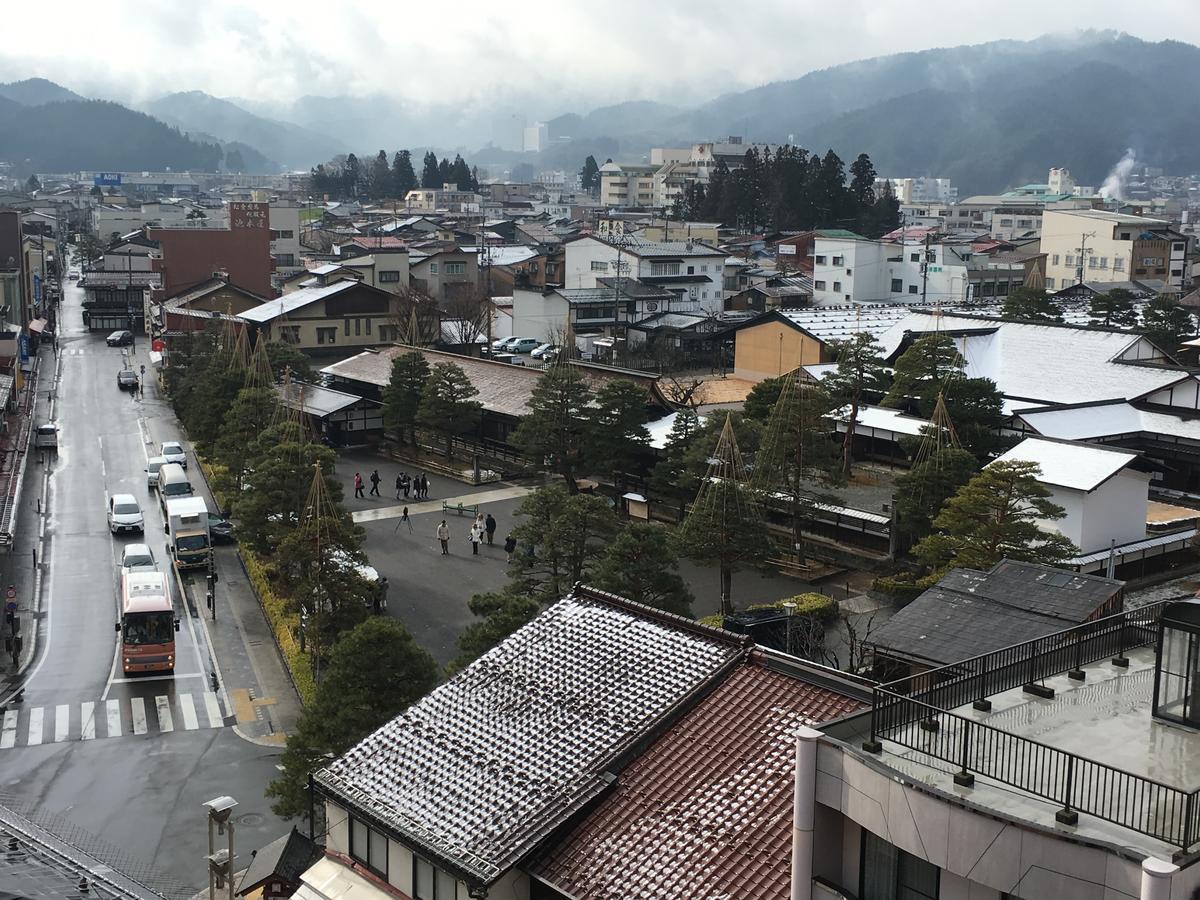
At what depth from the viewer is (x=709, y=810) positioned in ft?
27.6

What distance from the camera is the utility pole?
5731cm

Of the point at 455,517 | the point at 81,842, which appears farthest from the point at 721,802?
the point at 455,517

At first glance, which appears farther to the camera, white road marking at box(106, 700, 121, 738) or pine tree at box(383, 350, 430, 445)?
pine tree at box(383, 350, 430, 445)

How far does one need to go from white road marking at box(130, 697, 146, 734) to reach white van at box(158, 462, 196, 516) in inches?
378

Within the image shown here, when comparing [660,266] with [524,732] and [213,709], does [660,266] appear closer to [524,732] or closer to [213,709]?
[213,709]

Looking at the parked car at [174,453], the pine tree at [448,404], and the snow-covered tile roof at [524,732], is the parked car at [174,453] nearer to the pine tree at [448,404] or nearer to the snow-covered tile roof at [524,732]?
the pine tree at [448,404]

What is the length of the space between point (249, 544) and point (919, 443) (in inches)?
514

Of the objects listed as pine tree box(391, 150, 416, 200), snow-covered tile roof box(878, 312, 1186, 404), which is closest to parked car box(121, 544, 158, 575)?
snow-covered tile roof box(878, 312, 1186, 404)

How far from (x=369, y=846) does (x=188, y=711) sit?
9.71 meters

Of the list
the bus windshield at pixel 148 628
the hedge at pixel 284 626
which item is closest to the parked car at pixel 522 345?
the hedge at pixel 284 626

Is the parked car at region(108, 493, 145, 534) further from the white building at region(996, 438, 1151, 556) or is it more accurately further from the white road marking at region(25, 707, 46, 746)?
the white building at region(996, 438, 1151, 556)

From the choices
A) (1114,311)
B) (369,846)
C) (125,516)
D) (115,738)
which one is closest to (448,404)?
(125,516)

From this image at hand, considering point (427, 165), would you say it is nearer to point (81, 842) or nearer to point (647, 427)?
point (647, 427)

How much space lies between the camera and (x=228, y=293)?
5241 centimetres
